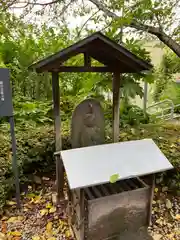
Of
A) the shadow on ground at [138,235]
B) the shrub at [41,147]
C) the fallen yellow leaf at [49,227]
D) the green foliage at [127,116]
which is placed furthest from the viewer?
the green foliage at [127,116]

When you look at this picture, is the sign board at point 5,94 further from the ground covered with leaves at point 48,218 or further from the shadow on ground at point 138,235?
the shadow on ground at point 138,235

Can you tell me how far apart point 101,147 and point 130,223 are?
772 millimetres

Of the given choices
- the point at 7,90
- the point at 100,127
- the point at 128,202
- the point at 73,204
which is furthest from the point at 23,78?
the point at 128,202

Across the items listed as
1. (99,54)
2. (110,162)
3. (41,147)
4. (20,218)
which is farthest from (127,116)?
(20,218)

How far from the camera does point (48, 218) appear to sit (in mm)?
2102

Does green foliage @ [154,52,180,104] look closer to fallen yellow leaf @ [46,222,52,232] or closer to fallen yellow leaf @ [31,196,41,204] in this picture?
fallen yellow leaf @ [31,196,41,204]

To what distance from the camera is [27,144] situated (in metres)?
2.58

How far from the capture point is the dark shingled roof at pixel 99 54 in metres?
1.64

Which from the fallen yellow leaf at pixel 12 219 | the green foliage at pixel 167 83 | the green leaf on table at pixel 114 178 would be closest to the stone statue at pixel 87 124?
the green leaf on table at pixel 114 178

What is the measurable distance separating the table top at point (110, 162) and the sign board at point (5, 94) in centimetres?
75

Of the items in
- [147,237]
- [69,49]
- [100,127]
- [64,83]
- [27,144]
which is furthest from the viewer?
[64,83]

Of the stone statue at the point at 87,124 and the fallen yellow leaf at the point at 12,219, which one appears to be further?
the fallen yellow leaf at the point at 12,219

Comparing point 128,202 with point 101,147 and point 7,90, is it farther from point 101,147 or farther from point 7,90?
point 7,90

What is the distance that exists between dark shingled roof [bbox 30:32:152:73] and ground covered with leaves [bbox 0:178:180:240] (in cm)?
153
